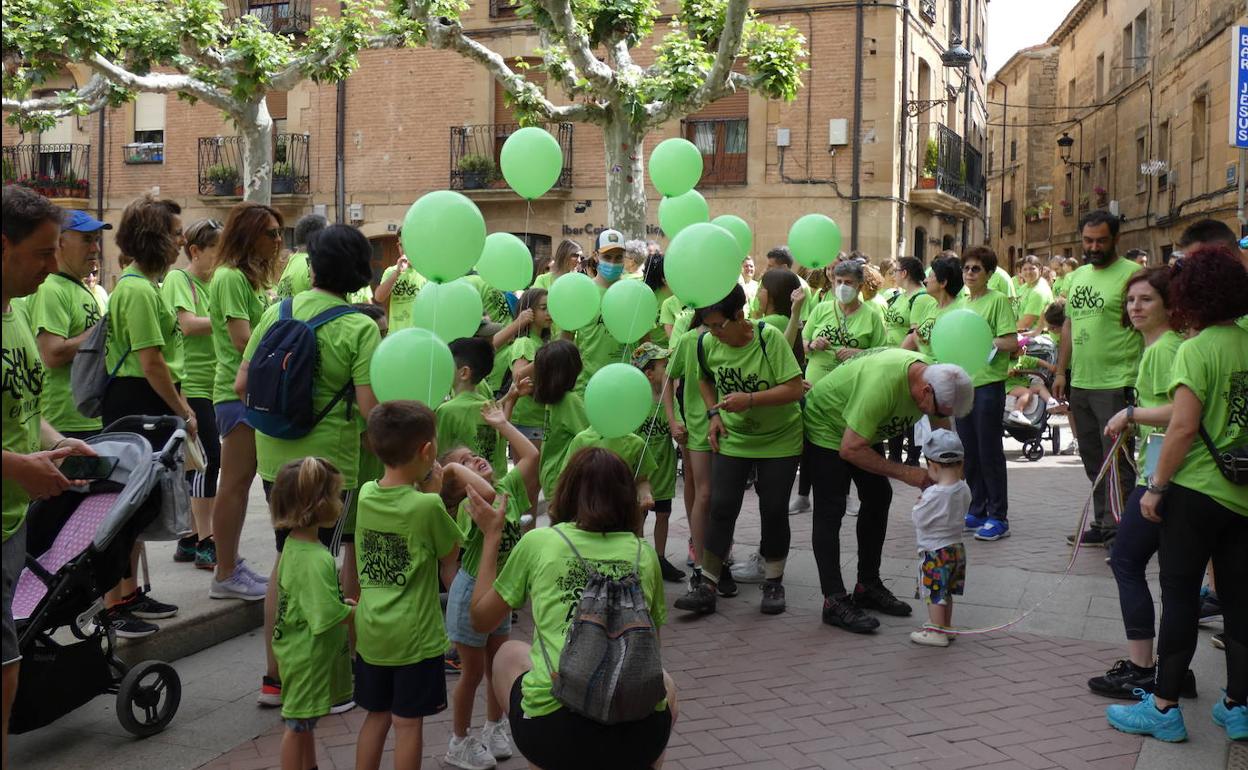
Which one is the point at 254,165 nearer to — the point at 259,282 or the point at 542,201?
the point at 542,201

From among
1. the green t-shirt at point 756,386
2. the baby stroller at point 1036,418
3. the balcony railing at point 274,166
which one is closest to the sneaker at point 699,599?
the green t-shirt at point 756,386

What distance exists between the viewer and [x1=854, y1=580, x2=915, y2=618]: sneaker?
6.20 meters

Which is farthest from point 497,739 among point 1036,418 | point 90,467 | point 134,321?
point 1036,418

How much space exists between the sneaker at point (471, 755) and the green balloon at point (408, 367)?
4.13ft

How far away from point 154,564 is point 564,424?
258 cm

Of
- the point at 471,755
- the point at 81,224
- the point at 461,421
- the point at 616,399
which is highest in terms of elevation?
the point at 81,224

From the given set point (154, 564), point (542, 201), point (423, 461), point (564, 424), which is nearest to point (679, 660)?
point (564, 424)

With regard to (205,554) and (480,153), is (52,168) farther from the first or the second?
(205,554)

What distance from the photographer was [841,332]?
8.19 metres

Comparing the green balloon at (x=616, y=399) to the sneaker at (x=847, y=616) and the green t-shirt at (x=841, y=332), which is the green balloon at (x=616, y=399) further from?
the green t-shirt at (x=841, y=332)

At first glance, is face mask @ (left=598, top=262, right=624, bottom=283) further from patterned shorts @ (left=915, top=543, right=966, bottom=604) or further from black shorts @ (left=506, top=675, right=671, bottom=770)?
black shorts @ (left=506, top=675, right=671, bottom=770)

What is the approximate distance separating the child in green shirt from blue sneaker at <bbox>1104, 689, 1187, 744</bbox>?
300 centimetres

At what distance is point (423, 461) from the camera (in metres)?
3.84

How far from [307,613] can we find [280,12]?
77.4 feet
